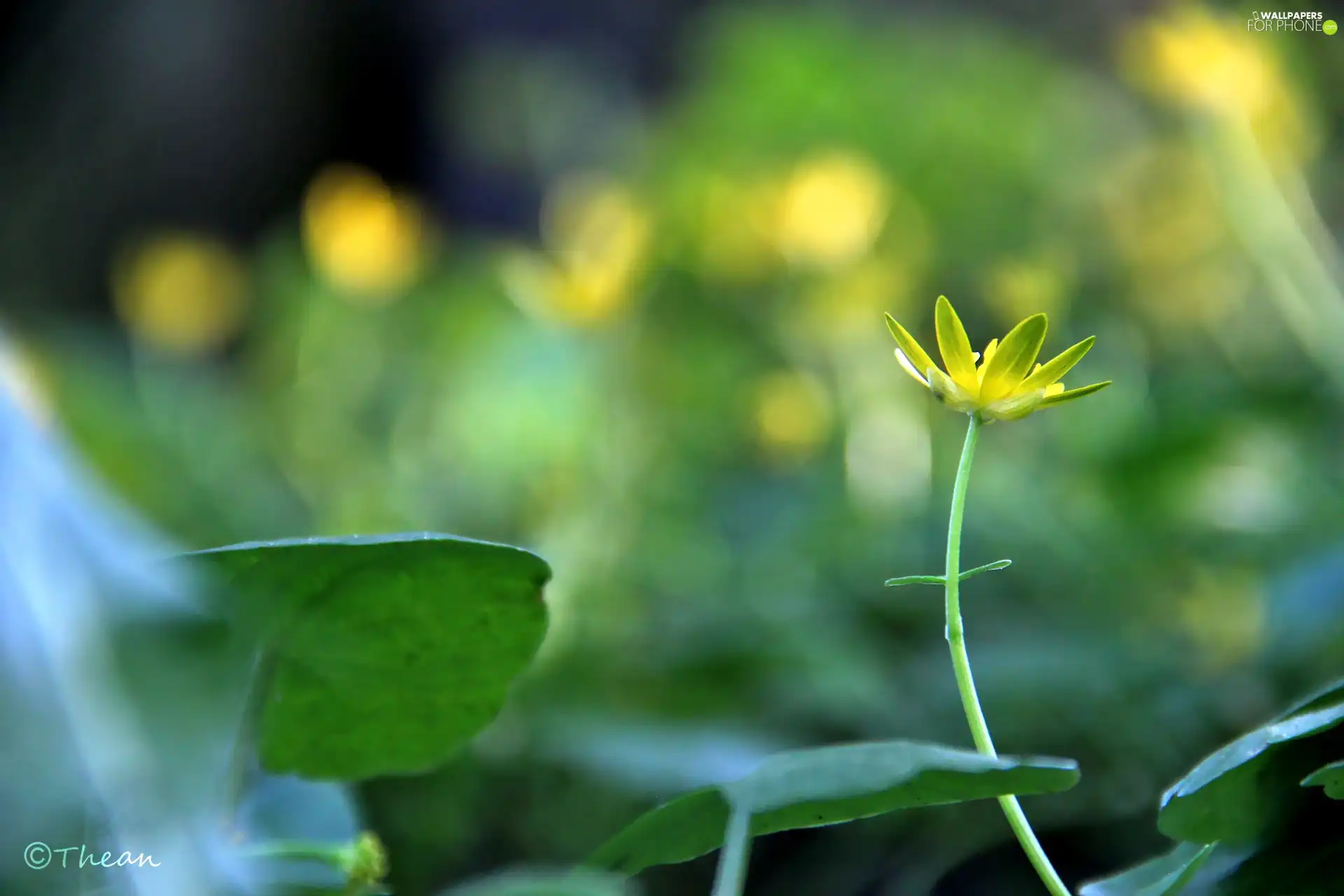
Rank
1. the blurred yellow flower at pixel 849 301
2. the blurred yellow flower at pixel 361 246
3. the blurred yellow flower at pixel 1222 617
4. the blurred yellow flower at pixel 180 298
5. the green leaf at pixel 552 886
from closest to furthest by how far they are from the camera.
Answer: the green leaf at pixel 552 886
the blurred yellow flower at pixel 1222 617
the blurred yellow flower at pixel 849 301
the blurred yellow flower at pixel 361 246
the blurred yellow flower at pixel 180 298

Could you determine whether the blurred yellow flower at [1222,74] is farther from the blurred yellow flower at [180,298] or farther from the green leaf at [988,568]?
the blurred yellow flower at [180,298]

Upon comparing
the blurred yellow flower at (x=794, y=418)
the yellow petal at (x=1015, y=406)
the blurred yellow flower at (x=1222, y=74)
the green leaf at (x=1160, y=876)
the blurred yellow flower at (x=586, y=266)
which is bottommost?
the green leaf at (x=1160, y=876)

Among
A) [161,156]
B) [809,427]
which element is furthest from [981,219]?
[161,156]

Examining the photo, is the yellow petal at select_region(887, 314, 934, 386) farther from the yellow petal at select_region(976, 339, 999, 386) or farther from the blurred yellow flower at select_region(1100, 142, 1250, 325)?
the blurred yellow flower at select_region(1100, 142, 1250, 325)

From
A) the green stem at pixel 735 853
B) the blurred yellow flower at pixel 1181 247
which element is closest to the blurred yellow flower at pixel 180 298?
the blurred yellow flower at pixel 1181 247

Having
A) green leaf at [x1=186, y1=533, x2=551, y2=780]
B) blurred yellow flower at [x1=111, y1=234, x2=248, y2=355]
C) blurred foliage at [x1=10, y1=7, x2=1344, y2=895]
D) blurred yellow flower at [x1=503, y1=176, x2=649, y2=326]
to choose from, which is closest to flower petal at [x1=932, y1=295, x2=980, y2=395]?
green leaf at [x1=186, y1=533, x2=551, y2=780]

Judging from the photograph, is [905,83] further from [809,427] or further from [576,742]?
[576,742]
